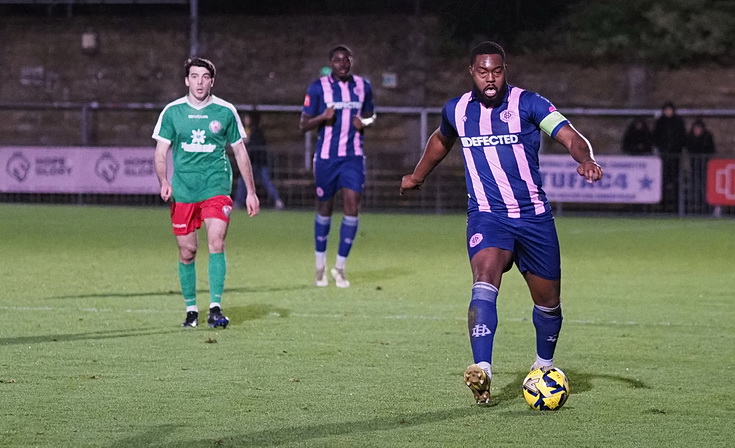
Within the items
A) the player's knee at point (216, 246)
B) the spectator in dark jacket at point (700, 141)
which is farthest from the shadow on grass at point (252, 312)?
the spectator in dark jacket at point (700, 141)

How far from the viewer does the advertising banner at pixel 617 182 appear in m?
24.4

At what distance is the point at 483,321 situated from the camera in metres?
6.95

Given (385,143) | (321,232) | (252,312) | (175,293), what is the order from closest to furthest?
1. (252,312)
2. (175,293)
3. (321,232)
4. (385,143)

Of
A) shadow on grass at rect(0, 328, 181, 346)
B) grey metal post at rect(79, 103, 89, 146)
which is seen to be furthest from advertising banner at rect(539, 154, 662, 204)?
shadow on grass at rect(0, 328, 181, 346)

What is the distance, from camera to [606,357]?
8820 millimetres

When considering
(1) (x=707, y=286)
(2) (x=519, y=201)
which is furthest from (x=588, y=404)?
(1) (x=707, y=286)

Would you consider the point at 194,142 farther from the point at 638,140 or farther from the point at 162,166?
the point at 638,140

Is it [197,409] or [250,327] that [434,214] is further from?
[197,409]

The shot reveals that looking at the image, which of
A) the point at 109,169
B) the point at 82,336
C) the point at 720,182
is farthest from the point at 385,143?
the point at 82,336

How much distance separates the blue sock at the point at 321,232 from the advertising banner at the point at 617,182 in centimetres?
1150

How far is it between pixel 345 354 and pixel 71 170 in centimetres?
1768

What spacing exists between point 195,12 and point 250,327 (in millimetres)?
23774

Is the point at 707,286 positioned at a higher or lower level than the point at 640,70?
lower

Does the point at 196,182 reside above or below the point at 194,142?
below
